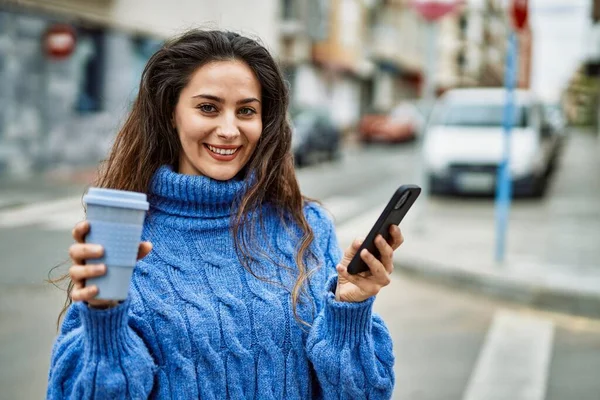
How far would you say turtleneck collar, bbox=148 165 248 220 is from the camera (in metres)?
1.91

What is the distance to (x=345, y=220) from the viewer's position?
11.3m

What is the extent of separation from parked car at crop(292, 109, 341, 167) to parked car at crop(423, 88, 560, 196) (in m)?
4.51

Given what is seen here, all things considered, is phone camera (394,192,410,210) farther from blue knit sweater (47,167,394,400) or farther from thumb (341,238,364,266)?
blue knit sweater (47,167,394,400)

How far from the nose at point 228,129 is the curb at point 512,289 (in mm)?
5284

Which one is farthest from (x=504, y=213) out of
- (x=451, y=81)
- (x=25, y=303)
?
(x=451, y=81)

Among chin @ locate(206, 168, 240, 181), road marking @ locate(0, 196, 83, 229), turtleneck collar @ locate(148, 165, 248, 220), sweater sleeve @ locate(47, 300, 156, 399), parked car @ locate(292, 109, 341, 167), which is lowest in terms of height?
parked car @ locate(292, 109, 341, 167)

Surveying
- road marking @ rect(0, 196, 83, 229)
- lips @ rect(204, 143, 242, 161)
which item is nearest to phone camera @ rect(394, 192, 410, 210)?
lips @ rect(204, 143, 242, 161)

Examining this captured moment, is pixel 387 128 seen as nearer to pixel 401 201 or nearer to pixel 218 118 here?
pixel 218 118

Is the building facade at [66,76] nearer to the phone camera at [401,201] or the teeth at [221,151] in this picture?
the teeth at [221,151]

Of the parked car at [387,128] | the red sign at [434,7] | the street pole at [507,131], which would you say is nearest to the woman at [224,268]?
the street pole at [507,131]

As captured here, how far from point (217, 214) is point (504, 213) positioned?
647 centimetres

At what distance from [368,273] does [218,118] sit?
0.52 m

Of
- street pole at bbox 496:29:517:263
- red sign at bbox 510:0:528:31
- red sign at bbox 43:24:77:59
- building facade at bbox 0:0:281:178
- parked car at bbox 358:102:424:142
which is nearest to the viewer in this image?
red sign at bbox 510:0:528:31

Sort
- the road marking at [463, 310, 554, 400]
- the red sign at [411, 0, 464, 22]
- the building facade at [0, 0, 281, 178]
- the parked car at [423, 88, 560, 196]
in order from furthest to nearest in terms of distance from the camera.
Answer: the building facade at [0, 0, 281, 178]
the parked car at [423, 88, 560, 196]
the red sign at [411, 0, 464, 22]
the road marking at [463, 310, 554, 400]
